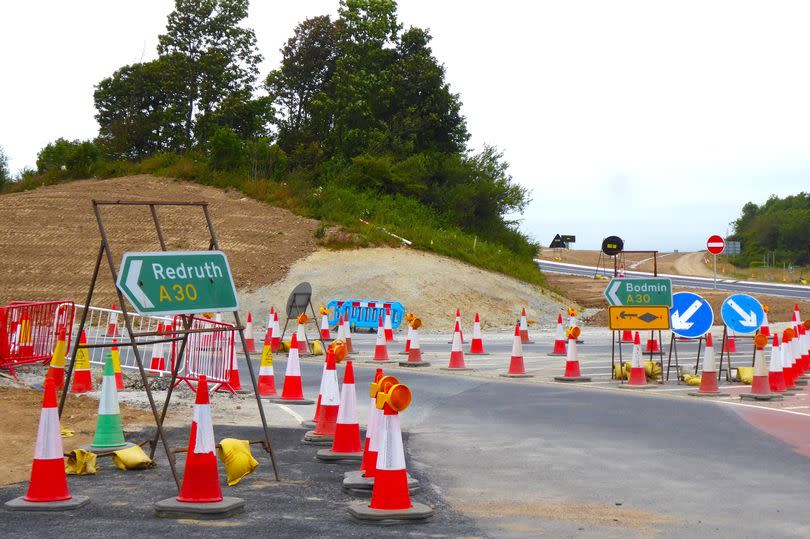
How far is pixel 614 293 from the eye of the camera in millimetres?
17391

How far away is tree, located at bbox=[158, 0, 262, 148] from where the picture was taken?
2835 inches

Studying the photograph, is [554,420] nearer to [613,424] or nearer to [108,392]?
[613,424]

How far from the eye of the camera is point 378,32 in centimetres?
6456

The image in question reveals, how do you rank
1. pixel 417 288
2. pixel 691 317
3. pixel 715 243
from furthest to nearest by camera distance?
pixel 715 243
pixel 417 288
pixel 691 317

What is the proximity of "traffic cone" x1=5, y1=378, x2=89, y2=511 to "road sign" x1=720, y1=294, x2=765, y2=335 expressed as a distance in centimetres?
1168

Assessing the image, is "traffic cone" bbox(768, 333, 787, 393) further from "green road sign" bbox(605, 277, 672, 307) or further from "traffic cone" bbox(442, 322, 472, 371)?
"traffic cone" bbox(442, 322, 472, 371)

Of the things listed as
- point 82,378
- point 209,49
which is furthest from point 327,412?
point 209,49

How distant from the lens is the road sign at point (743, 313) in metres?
16.7

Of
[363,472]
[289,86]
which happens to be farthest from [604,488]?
[289,86]

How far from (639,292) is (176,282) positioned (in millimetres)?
10456

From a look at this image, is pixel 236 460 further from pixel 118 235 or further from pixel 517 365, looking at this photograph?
pixel 118 235

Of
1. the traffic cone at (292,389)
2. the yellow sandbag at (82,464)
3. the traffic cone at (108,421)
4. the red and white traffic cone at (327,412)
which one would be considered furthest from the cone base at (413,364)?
the yellow sandbag at (82,464)

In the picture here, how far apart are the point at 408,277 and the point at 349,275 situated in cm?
217

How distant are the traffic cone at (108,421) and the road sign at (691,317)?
9892mm
